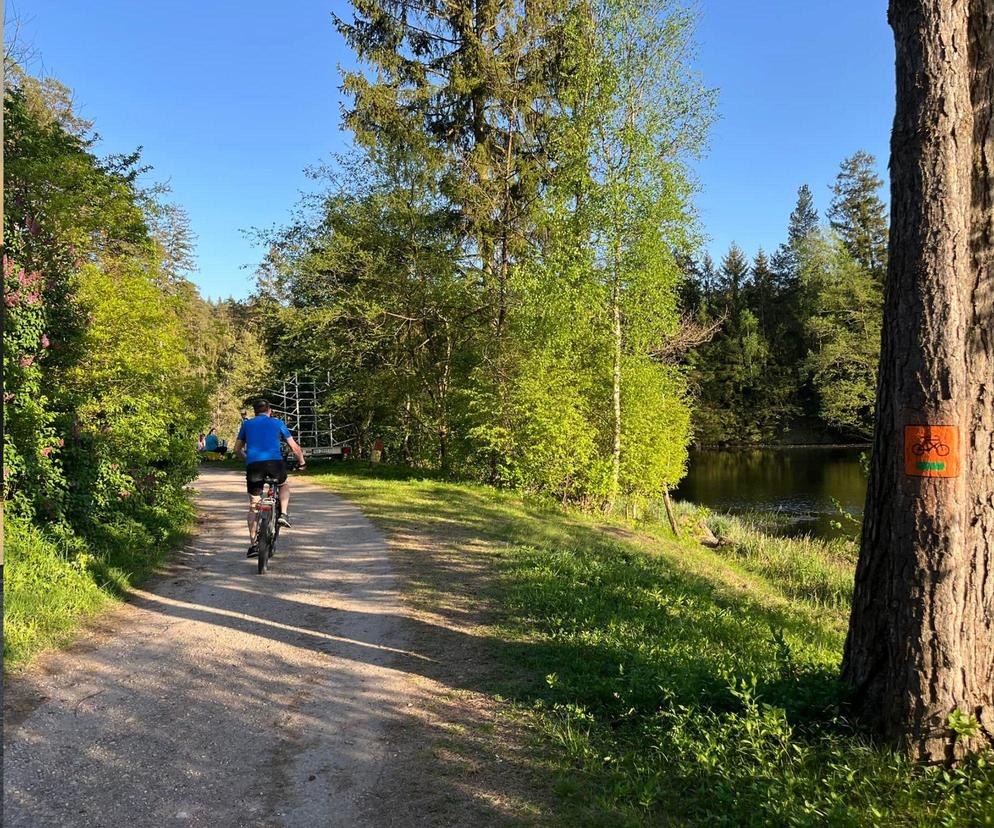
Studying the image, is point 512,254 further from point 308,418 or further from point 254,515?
point 308,418

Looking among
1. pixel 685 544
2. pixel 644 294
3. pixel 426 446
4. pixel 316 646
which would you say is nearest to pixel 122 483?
pixel 316 646

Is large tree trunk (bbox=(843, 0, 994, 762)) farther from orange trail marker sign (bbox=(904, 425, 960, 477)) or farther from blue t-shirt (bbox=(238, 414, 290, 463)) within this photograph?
blue t-shirt (bbox=(238, 414, 290, 463))

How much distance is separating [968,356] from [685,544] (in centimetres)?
1044

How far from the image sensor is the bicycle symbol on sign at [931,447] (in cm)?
298

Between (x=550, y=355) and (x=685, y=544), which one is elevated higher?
(x=550, y=355)

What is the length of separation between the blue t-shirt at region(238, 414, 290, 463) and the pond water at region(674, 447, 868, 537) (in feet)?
40.1

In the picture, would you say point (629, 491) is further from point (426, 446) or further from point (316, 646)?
point (316, 646)

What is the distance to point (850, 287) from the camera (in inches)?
1436

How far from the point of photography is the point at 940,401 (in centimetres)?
299

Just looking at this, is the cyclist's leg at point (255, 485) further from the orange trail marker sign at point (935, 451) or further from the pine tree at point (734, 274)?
the pine tree at point (734, 274)

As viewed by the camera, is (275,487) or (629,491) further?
(629,491)

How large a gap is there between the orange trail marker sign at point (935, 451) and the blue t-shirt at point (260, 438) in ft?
20.9

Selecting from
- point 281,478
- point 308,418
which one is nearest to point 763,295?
point 308,418

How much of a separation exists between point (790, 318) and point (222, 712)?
71.8m
